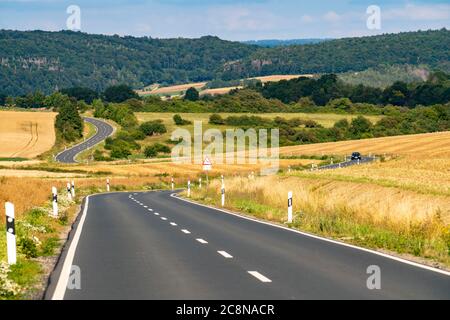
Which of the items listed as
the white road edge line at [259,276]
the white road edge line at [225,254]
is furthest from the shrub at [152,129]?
the white road edge line at [259,276]

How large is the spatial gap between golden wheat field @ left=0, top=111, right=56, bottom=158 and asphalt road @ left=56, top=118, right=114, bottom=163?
12.7 feet

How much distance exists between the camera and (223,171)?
7781cm

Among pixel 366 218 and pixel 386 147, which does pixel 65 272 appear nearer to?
pixel 366 218

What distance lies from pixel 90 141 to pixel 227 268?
124 meters

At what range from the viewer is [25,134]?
136750 millimetres

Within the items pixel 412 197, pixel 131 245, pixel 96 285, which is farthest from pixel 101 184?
pixel 96 285

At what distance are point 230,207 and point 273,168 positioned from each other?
143ft

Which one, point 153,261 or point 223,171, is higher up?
point 153,261

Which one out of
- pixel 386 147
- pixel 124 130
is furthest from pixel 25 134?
pixel 386 147

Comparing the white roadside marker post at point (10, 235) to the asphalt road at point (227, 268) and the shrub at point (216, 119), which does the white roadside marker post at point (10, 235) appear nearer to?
the asphalt road at point (227, 268)

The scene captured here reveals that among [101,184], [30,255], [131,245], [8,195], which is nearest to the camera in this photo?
[30,255]

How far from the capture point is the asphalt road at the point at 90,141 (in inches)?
4416

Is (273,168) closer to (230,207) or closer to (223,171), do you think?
(223,171)

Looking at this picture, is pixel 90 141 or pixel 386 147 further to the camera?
pixel 90 141
